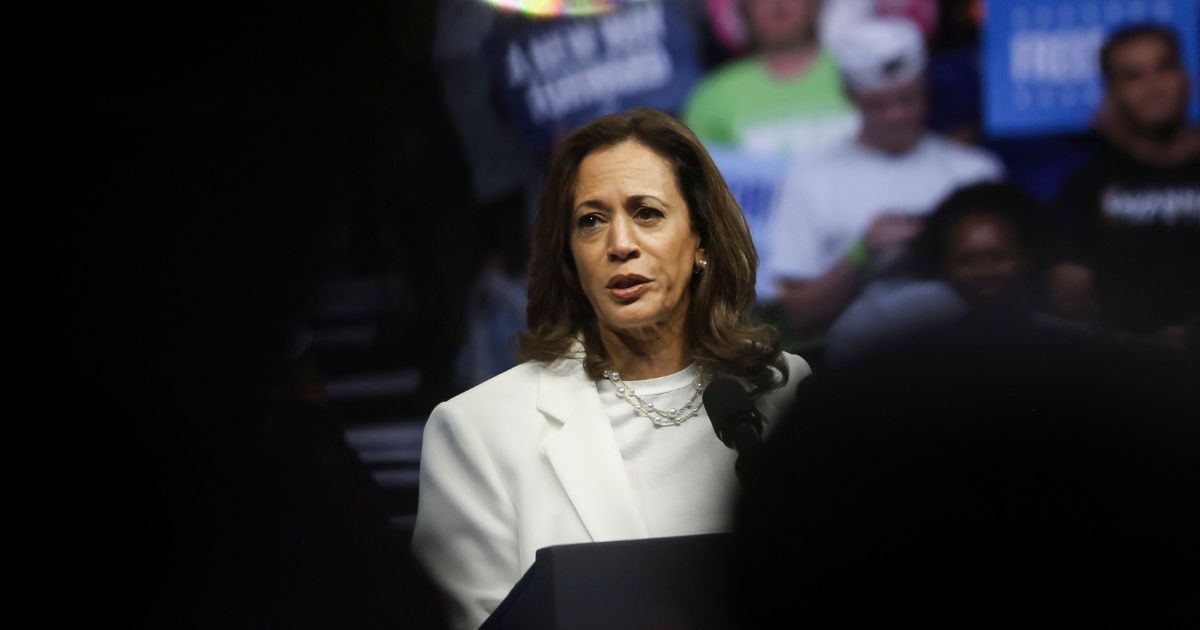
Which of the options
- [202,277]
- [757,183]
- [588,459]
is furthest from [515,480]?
[757,183]

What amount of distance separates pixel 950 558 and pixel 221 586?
1213 millimetres

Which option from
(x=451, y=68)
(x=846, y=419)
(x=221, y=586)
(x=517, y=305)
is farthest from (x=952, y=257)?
(x=846, y=419)

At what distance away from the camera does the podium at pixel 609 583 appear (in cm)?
113

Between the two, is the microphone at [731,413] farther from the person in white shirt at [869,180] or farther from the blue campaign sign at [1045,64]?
the blue campaign sign at [1045,64]

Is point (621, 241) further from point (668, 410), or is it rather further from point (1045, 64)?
point (1045, 64)

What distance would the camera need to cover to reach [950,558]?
0.62 meters

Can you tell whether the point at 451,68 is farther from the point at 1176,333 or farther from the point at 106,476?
the point at 106,476

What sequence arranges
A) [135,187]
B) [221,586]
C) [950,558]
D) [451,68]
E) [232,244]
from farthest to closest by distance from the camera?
[451,68], [232,244], [135,187], [221,586], [950,558]

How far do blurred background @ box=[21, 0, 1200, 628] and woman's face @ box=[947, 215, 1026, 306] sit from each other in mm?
193

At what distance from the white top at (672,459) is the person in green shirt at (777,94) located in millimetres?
2524

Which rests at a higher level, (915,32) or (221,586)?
(915,32)

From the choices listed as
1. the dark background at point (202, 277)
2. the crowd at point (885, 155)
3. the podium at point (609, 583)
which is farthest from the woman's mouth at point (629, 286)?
the crowd at point (885, 155)

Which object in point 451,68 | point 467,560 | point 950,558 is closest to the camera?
point 950,558

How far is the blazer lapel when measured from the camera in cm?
172
